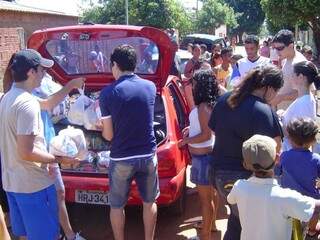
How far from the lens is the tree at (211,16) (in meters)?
59.1

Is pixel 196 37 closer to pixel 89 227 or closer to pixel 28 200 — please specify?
pixel 89 227

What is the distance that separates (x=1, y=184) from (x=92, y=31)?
5.78ft

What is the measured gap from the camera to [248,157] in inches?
114

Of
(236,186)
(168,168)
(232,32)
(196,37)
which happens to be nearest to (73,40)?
(168,168)

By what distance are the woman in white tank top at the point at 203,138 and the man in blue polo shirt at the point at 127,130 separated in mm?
436

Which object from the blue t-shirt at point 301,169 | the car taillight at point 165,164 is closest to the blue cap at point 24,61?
the car taillight at point 165,164

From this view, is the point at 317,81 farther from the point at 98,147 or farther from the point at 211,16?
the point at 211,16

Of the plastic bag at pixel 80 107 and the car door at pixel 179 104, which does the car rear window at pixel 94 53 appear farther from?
the plastic bag at pixel 80 107

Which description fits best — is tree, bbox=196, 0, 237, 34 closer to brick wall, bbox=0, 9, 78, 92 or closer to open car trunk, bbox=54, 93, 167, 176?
brick wall, bbox=0, 9, 78, 92

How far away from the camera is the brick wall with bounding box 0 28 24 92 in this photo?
65.7 feet

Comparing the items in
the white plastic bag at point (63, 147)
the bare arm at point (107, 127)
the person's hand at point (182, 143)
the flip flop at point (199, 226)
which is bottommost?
the flip flop at point (199, 226)

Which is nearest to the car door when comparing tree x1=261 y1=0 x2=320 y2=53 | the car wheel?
the car wheel

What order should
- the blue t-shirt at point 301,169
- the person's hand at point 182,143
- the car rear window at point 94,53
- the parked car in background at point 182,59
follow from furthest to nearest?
the parked car in background at point 182,59
the car rear window at point 94,53
the person's hand at point 182,143
the blue t-shirt at point 301,169

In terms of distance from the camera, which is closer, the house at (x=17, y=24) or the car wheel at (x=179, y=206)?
the car wheel at (x=179, y=206)
